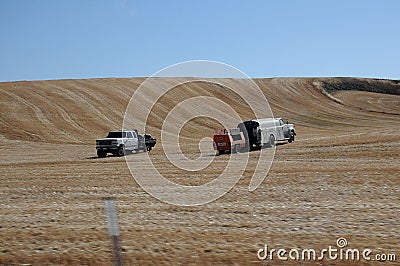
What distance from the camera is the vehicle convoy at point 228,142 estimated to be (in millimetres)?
32344

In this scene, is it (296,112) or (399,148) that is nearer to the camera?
(399,148)

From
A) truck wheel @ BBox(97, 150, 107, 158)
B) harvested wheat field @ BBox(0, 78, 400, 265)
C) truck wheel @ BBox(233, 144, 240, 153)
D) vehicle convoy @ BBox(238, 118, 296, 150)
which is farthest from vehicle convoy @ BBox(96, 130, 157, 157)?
truck wheel @ BBox(233, 144, 240, 153)

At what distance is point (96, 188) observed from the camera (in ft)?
57.4

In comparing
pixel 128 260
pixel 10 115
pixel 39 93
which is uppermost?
pixel 39 93

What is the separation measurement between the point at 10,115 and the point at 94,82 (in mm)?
22054

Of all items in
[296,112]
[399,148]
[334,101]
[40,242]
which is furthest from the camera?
[334,101]

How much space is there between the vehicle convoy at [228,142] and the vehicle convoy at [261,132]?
0.74m

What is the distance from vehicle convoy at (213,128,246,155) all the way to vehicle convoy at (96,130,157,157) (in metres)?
7.08

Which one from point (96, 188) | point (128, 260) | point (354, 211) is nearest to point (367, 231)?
point (354, 211)

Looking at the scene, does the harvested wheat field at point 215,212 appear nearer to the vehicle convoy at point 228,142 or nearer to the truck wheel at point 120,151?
the vehicle convoy at point 228,142

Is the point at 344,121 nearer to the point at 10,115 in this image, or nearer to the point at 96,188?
the point at 10,115

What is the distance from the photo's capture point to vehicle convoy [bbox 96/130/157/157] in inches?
1369

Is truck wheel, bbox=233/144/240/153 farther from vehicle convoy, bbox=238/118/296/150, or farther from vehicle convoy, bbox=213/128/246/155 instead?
vehicle convoy, bbox=238/118/296/150

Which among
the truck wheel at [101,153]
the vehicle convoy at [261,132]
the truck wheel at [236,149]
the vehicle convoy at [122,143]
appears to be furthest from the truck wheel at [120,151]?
the vehicle convoy at [261,132]
